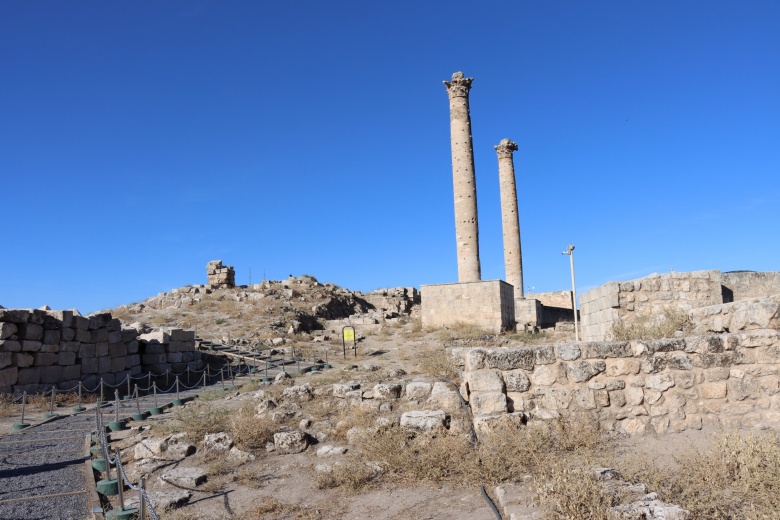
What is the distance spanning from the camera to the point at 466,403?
6855 millimetres

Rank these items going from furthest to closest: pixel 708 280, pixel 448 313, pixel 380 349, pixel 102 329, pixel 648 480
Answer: pixel 448 313 → pixel 380 349 → pixel 102 329 → pixel 708 280 → pixel 648 480

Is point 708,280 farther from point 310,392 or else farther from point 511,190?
point 511,190

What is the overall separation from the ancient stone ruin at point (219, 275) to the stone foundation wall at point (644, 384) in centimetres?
3222

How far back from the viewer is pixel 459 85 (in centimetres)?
2534

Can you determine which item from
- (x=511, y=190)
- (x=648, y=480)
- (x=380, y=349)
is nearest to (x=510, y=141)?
(x=511, y=190)

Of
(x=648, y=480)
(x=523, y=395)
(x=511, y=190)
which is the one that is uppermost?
(x=511, y=190)

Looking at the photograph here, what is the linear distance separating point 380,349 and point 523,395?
1472 cm

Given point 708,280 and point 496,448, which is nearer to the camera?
point 496,448

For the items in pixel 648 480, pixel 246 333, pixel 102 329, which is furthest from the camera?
pixel 246 333

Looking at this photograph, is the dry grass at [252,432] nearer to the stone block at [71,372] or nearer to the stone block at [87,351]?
the stone block at [71,372]

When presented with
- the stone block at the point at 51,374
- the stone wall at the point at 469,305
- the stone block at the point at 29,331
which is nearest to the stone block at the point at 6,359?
the stone block at the point at 29,331

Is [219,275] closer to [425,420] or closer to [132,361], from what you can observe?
[132,361]

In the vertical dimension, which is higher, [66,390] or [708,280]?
[708,280]

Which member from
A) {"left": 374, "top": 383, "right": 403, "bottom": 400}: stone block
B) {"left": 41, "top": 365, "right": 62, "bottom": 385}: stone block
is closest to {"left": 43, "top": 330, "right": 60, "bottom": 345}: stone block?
{"left": 41, "top": 365, "right": 62, "bottom": 385}: stone block
